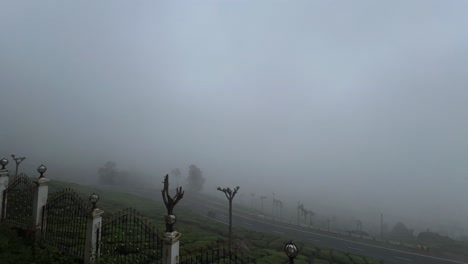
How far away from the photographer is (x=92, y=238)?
11.1m

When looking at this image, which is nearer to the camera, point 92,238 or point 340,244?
point 92,238

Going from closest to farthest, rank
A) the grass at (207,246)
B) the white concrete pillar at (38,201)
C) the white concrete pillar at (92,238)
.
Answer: the white concrete pillar at (92,238)
the grass at (207,246)
the white concrete pillar at (38,201)

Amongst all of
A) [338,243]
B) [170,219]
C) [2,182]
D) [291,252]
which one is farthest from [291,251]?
[338,243]

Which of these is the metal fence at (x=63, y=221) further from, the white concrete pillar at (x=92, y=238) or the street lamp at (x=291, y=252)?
the street lamp at (x=291, y=252)

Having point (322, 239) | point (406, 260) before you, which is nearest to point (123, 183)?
point (322, 239)

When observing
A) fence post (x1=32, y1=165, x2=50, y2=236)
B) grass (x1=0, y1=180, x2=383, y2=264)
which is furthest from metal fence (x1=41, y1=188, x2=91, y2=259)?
grass (x1=0, y1=180, x2=383, y2=264)

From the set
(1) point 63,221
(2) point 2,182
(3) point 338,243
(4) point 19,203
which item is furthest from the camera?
(3) point 338,243

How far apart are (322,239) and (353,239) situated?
7.95 m

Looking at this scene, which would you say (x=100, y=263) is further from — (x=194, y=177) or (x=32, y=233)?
(x=194, y=177)

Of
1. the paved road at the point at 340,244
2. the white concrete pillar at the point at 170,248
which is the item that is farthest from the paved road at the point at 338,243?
the white concrete pillar at the point at 170,248

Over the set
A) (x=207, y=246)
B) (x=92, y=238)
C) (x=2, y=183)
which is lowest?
(x=207, y=246)

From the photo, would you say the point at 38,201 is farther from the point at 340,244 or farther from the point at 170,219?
the point at 340,244

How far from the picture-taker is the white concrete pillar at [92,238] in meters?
11.1

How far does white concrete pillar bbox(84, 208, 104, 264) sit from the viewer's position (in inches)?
436
